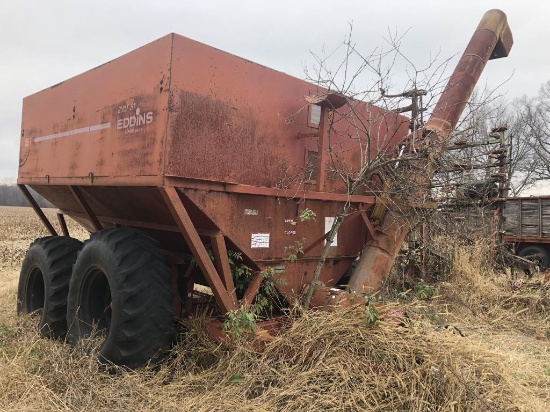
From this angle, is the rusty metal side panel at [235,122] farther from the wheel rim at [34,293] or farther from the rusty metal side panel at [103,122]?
the wheel rim at [34,293]

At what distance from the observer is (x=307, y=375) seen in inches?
123

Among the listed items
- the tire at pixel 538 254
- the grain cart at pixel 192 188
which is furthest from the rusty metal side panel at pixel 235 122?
the tire at pixel 538 254

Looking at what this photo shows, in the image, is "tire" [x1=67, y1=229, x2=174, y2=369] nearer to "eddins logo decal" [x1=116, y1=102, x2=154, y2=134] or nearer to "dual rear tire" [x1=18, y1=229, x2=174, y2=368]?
"dual rear tire" [x1=18, y1=229, x2=174, y2=368]

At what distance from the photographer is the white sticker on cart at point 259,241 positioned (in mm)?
3951

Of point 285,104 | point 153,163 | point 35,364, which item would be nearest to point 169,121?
point 153,163

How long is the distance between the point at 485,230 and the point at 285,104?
5.83 m

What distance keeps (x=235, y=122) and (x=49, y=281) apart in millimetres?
2674

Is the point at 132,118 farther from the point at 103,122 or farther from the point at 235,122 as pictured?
the point at 235,122

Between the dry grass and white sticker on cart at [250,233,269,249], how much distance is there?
29.4 inches

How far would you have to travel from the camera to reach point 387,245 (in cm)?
479

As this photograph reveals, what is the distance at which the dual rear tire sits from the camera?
360 cm

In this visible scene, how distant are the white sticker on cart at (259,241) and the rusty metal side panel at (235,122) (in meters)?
0.44

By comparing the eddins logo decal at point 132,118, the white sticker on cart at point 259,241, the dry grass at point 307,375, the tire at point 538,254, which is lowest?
the dry grass at point 307,375

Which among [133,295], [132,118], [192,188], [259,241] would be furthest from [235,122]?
[133,295]
